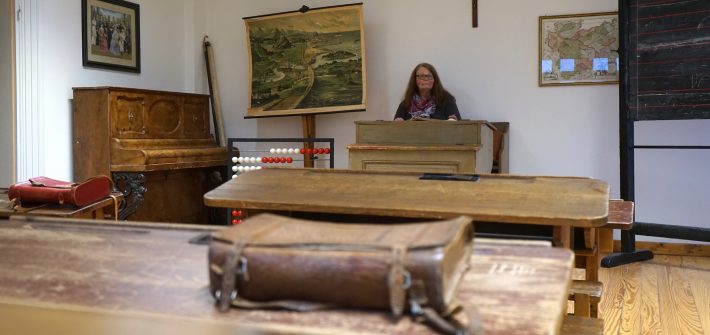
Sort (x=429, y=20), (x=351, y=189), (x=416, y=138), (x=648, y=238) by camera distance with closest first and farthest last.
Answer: (x=351, y=189) < (x=416, y=138) < (x=648, y=238) < (x=429, y=20)

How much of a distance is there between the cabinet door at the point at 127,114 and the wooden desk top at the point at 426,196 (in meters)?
2.62

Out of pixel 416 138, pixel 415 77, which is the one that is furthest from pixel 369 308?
pixel 415 77

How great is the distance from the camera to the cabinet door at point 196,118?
18.8 feet

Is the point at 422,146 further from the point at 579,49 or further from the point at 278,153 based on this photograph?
the point at 278,153

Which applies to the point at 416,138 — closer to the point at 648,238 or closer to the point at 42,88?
the point at 648,238

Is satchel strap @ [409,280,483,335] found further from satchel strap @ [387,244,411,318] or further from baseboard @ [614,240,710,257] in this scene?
baseboard @ [614,240,710,257]

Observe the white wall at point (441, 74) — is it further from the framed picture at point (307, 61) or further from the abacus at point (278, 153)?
the framed picture at point (307, 61)

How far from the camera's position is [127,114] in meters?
5.05

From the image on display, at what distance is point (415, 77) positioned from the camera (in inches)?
210

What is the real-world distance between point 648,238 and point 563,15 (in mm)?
1819

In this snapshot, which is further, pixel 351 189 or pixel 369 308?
pixel 351 189

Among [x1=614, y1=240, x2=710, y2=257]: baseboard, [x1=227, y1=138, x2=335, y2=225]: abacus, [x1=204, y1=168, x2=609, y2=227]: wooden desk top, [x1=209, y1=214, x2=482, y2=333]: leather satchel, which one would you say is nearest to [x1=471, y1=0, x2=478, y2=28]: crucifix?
[x1=227, y1=138, x2=335, y2=225]: abacus

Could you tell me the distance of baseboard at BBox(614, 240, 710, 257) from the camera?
5062 millimetres

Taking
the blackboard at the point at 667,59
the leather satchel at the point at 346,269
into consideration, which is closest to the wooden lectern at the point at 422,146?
the blackboard at the point at 667,59
